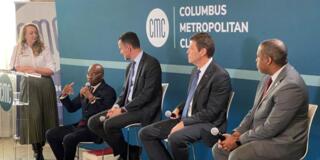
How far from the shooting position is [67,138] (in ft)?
17.8

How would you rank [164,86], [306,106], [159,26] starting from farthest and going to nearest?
[159,26] → [164,86] → [306,106]

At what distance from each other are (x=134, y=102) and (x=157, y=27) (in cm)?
94

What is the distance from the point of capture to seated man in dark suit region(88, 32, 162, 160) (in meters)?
5.20

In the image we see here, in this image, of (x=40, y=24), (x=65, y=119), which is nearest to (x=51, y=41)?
(x=40, y=24)

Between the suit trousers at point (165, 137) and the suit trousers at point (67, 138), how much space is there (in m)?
0.80

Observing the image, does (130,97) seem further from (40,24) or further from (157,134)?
(40,24)

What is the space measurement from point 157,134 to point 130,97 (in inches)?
29.3

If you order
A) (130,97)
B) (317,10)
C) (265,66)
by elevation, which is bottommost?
(130,97)

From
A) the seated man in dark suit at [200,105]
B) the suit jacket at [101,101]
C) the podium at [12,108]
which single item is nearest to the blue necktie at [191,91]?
the seated man in dark suit at [200,105]

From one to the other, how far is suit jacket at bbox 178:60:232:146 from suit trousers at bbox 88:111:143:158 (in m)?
0.74

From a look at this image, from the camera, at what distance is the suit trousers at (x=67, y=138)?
5422 millimetres

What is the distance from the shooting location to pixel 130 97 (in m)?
5.43

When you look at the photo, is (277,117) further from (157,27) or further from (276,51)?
(157,27)

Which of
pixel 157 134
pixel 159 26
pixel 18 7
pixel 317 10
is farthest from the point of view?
pixel 18 7
